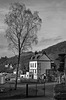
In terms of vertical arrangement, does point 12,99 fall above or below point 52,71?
below

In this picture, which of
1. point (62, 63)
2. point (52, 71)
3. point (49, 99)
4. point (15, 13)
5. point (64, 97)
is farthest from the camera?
point (52, 71)

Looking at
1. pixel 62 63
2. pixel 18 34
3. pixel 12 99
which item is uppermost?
pixel 18 34

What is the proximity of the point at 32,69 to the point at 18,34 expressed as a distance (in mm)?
62657

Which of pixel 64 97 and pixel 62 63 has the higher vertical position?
pixel 62 63

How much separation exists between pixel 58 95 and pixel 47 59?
245 ft

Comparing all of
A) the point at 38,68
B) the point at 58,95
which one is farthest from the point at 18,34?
the point at 38,68

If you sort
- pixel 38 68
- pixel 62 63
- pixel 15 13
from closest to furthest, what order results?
pixel 62 63 → pixel 15 13 → pixel 38 68

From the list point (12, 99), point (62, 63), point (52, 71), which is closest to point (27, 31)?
point (62, 63)

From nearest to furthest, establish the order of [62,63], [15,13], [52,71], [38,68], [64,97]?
[64,97], [62,63], [15,13], [52,71], [38,68]

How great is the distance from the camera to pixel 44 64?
3784 inches

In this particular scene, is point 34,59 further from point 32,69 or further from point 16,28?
point 16,28

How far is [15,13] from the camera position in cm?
3400

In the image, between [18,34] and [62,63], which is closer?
[62,63]

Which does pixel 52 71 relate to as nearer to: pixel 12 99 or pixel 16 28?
pixel 16 28
